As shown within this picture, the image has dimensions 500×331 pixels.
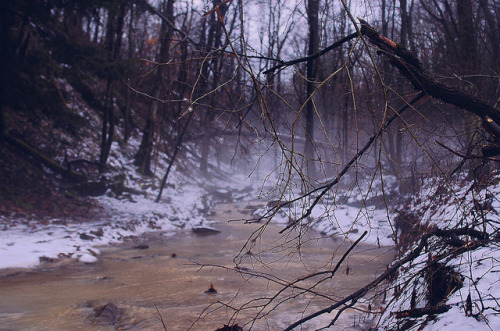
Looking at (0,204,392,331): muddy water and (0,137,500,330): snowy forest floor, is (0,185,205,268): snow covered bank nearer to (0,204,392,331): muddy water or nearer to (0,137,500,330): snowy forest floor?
(0,137,500,330): snowy forest floor

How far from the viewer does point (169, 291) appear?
650 cm

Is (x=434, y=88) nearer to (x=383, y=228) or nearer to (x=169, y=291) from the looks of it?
(x=169, y=291)

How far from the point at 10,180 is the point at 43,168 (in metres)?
1.99

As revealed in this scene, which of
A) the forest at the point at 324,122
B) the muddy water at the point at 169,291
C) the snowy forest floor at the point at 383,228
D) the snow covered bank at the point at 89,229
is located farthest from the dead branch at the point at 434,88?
the snow covered bank at the point at 89,229

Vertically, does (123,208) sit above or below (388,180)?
below

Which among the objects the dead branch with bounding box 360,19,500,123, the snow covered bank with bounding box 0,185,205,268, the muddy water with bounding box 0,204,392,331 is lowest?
the muddy water with bounding box 0,204,392,331

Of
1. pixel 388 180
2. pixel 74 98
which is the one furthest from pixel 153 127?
pixel 388 180

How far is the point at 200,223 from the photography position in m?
14.2

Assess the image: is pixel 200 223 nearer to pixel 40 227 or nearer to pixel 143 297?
pixel 40 227

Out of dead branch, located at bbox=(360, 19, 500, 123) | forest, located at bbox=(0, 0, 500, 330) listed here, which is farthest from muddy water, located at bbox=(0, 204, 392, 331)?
dead branch, located at bbox=(360, 19, 500, 123)

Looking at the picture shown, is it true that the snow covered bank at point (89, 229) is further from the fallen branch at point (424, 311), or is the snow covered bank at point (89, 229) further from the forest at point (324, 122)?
the fallen branch at point (424, 311)

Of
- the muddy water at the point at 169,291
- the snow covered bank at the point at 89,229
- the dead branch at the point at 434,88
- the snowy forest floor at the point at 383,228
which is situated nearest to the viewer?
the snowy forest floor at the point at 383,228

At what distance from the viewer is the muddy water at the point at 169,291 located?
16.6 ft

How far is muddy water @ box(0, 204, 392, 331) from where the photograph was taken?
5062 millimetres
